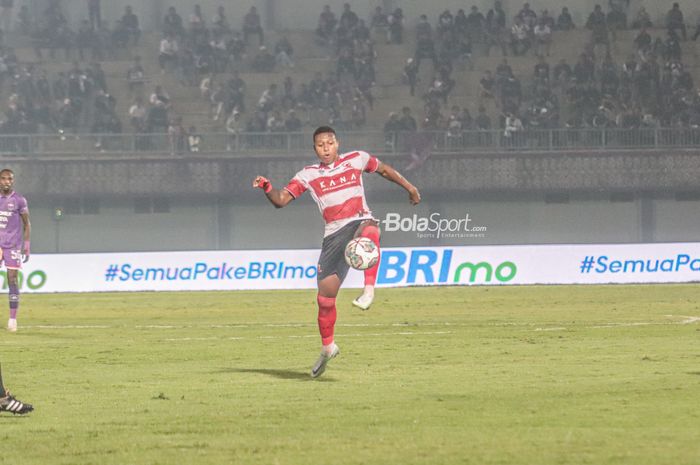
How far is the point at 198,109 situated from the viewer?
47.6 meters

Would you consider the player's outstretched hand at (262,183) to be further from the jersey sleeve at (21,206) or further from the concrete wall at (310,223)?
the concrete wall at (310,223)

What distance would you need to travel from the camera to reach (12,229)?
70.3 ft

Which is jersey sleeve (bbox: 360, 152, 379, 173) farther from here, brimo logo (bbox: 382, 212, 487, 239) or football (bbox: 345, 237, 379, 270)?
brimo logo (bbox: 382, 212, 487, 239)

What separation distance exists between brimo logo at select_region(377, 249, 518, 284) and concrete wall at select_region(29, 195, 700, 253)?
9.90 m

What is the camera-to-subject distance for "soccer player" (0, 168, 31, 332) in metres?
21.3

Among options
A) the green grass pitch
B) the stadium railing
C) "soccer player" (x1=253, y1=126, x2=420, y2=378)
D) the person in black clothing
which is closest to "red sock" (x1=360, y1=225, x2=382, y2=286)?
"soccer player" (x1=253, y1=126, x2=420, y2=378)

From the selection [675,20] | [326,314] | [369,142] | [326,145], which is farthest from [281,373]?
[675,20]

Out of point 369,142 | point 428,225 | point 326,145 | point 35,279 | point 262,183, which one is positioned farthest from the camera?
point 428,225

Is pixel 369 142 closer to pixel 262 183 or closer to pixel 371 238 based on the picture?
pixel 371 238

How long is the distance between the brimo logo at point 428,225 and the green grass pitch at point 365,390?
849 inches

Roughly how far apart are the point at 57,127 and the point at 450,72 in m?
13.9

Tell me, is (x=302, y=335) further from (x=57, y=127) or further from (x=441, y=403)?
(x=57, y=127)

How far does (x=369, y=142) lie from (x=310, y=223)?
4.78 metres

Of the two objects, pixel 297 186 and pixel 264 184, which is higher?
pixel 264 184
